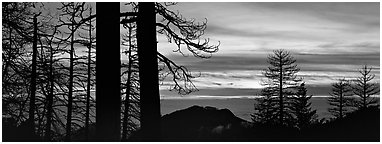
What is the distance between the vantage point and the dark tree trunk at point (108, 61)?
7.62 meters

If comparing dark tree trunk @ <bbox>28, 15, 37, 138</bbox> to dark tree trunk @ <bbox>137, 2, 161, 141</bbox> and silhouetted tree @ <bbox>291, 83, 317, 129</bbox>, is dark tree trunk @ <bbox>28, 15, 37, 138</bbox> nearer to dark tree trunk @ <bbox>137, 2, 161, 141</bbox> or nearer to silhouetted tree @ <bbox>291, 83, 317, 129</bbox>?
dark tree trunk @ <bbox>137, 2, 161, 141</bbox>

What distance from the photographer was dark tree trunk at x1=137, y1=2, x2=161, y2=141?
853cm

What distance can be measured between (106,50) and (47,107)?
5602 millimetres

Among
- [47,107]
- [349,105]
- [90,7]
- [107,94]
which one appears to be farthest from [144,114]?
[349,105]

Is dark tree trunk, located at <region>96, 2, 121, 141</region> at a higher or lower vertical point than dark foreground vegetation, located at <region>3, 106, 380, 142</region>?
higher

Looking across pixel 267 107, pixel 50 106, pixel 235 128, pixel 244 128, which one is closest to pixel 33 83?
pixel 50 106

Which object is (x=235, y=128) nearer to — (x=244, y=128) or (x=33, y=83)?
(x=244, y=128)

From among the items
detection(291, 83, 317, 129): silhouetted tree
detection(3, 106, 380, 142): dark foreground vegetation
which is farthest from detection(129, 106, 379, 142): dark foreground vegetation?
detection(291, 83, 317, 129): silhouetted tree

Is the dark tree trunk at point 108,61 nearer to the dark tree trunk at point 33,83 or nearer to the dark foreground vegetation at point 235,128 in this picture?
the dark foreground vegetation at point 235,128

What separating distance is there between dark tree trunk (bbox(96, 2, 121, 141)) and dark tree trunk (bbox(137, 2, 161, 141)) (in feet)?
2.80

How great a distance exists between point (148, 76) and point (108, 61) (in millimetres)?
1080

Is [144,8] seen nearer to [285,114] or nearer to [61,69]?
[61,69]

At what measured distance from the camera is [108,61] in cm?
762

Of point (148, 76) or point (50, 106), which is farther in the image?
point (50, 106)
